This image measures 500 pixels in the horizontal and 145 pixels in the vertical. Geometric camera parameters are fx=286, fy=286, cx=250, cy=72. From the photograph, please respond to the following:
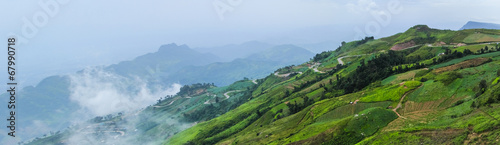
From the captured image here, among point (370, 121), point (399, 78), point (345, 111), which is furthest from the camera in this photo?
point (399, 78)

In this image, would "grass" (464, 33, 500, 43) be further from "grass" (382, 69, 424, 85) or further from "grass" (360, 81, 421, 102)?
"grass" (360, 81, 421, 102)

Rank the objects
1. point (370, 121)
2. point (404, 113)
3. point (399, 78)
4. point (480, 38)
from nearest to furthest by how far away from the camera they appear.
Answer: point (370, 121)
point (404, 113)
point (399, 78)
point (480, 38)

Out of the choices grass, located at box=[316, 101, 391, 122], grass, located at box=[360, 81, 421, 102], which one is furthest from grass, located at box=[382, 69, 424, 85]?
grass, located at box=[316, 101, 391, 122]

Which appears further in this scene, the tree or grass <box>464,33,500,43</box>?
grass <box>464,33,500,43</box>

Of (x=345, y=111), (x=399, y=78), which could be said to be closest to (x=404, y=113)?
(x=345, y=111)

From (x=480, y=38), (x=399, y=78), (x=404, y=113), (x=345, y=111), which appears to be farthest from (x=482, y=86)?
(x=480, y=38)

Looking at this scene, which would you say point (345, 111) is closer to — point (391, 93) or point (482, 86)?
point (391, 93)

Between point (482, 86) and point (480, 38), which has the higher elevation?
point (480, 38)

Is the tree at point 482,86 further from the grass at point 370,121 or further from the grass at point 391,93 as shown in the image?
the grass at point 391,93

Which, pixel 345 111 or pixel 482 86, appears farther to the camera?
pixel 345 111

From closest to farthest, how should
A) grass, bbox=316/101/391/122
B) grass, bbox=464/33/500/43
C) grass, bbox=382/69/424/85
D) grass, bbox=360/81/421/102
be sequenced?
grass, bbox=360/81/421/102 < grass, bbox=316/101/391/122 < grass, bbox=382/69/424/85 < grass, bbox=464/33/500/43

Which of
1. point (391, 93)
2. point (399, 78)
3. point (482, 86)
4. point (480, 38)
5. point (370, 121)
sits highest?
point (480, 38)

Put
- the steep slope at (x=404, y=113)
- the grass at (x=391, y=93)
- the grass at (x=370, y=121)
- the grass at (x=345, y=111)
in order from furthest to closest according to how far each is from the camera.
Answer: the grass at (x=345, y=111) < the grass at (x=391, y=93) < the grass at (x=370, y=121) < the steep slope at (x=404, y=113)

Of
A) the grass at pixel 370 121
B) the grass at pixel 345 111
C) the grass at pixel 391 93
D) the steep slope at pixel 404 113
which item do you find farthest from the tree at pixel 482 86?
the grass at pixel 345 111
